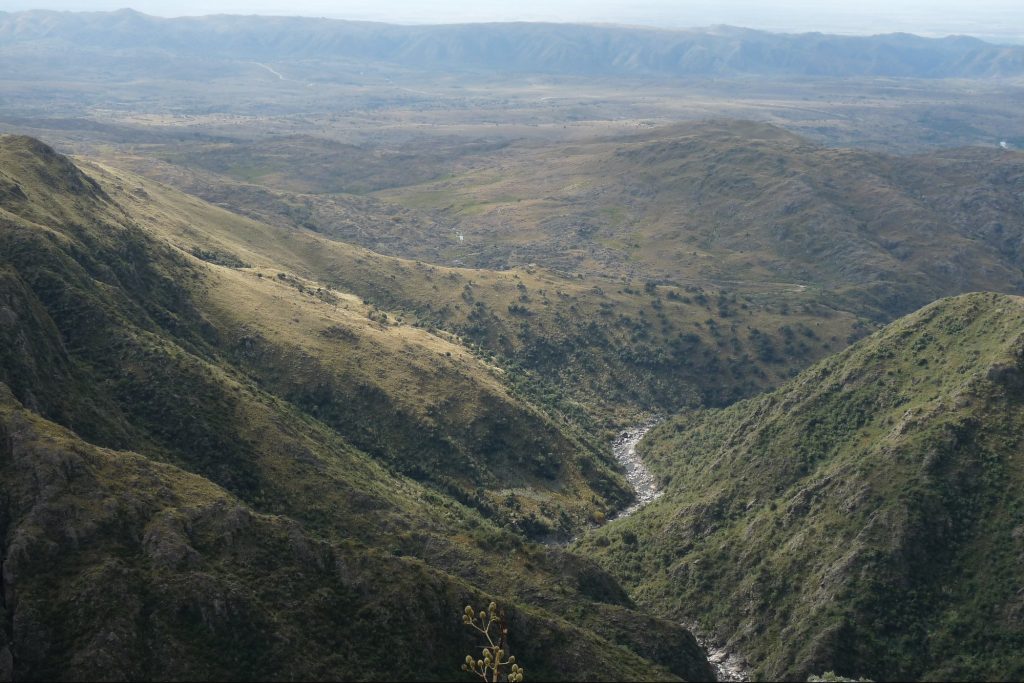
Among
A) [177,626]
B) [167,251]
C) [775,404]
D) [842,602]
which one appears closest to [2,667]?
[177,626]

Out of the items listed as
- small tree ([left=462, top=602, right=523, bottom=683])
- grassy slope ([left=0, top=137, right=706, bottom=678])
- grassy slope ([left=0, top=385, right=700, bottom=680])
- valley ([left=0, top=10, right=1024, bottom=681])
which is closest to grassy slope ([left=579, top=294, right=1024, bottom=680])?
valley ([left=0, top=10, right=1024, bottom=681])

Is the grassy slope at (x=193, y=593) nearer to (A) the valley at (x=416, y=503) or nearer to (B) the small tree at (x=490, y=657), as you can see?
(A) the valley at (x=416, y=503)

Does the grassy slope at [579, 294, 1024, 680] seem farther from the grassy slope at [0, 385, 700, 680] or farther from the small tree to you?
the small tree

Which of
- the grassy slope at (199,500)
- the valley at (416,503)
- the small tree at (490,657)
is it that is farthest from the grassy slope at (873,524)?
the small tree at (490,657)

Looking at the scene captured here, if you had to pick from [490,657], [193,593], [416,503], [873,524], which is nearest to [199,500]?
[193,593]

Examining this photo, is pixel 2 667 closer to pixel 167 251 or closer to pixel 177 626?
pixel 177 626

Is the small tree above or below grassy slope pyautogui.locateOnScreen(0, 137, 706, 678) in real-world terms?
above
